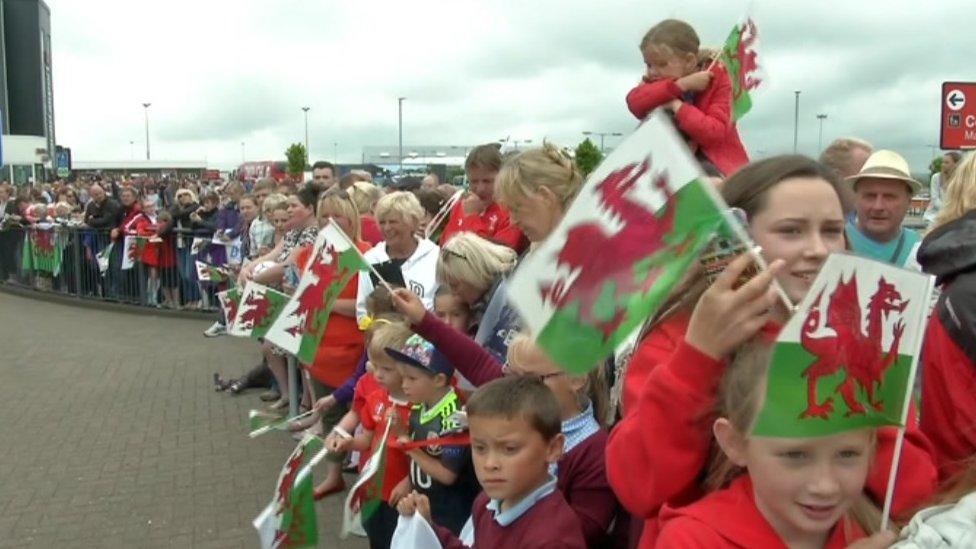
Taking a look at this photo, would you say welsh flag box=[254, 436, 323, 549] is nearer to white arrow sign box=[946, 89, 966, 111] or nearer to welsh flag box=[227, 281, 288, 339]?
welsh flag box=[227, 281, 288, 339]

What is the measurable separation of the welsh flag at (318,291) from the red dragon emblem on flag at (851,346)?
300 centimetres

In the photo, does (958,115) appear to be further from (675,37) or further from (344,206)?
(675,37)

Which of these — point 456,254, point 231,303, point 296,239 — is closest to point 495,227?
point 456,254

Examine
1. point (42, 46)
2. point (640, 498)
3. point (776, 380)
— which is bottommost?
point (640, 498)

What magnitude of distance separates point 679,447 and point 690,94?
7.79 ft

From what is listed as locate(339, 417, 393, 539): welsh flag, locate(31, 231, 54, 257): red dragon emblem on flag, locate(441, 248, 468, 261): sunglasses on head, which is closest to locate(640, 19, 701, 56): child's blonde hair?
locate(441, 248, 468, 261): sunglasses on head

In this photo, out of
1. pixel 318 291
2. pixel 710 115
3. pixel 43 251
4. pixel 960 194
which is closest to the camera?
pixel 960 194

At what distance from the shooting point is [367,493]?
159 inches

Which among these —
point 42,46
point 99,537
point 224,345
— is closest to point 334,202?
point 99,537

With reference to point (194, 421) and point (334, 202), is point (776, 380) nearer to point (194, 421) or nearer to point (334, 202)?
point (334, 202)

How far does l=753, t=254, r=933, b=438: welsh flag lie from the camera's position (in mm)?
1692

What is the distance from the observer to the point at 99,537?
582 cm

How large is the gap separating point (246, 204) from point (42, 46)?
2654 inches

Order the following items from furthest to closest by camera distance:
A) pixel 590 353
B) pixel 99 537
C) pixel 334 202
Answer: pixel 334 202, pixel 99 537, pixel 590 353
